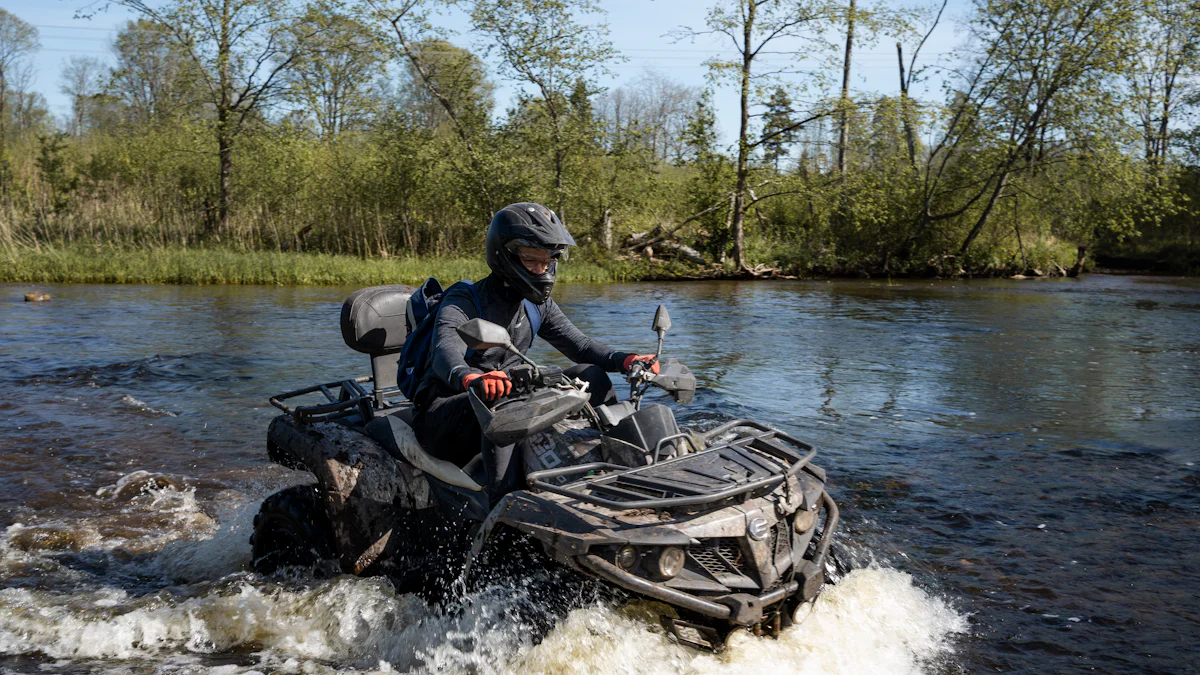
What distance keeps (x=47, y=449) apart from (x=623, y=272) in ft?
65.8

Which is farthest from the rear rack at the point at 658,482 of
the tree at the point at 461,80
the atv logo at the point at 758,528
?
the tree at the point at 461,80

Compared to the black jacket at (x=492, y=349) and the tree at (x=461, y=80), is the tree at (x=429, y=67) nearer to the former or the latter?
the tree at (x=461, y=80)

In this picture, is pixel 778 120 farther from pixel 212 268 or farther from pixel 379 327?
pixel 379 327

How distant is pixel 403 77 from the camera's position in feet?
118

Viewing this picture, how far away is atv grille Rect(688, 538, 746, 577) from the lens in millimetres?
3398

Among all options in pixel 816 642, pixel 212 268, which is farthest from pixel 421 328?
pixel 212 268

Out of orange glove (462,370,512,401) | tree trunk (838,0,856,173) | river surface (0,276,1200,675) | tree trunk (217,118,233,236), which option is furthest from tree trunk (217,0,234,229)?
orange glove (462,370,512,401)

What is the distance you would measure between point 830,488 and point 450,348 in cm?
346

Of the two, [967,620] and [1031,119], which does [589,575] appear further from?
[1031,119]

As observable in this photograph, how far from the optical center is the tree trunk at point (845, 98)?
28156 mm

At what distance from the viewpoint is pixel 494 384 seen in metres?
3.71

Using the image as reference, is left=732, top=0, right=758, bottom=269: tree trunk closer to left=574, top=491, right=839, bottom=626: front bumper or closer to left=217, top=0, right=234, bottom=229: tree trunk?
left=217, top=0, right=234, bottom=229: tree trunk

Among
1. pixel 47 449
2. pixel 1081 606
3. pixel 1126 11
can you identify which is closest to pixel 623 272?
pixel 1126 11

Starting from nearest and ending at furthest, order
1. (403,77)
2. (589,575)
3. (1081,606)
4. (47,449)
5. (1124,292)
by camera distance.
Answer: (589,575)
(1081,606)
(47,449)
(1124,292)
(403,77)
